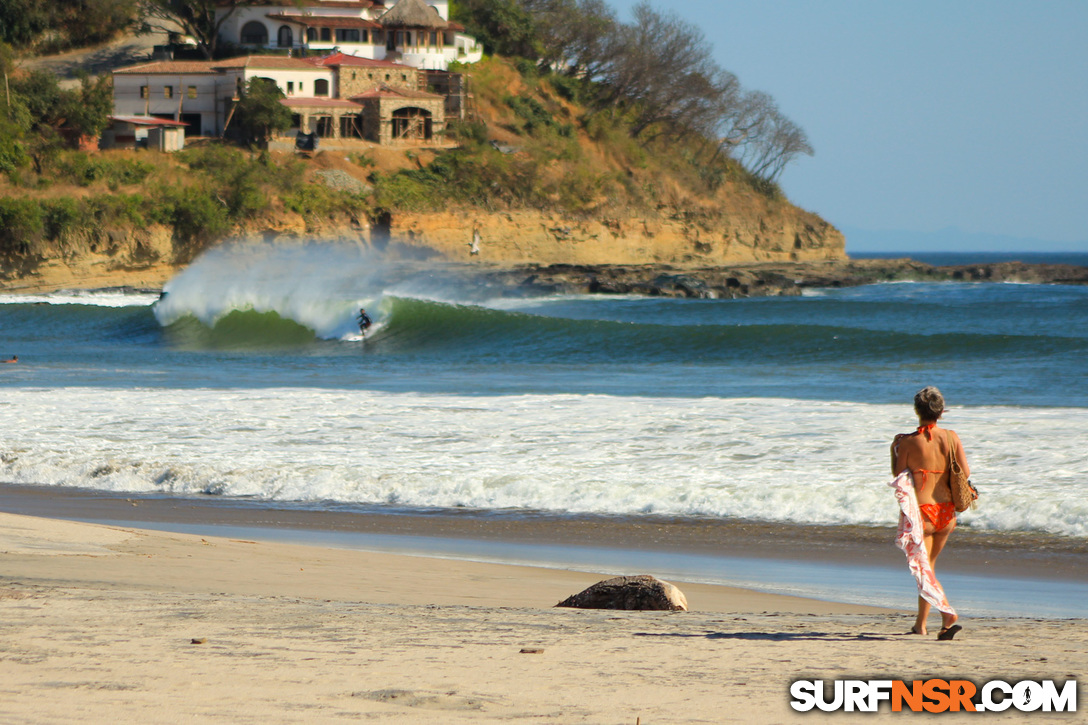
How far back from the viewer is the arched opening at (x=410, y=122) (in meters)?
57.6

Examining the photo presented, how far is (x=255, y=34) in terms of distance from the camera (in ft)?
196

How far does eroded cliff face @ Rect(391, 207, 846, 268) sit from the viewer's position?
55.0 meters

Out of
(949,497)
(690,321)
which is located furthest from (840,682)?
(690,321)

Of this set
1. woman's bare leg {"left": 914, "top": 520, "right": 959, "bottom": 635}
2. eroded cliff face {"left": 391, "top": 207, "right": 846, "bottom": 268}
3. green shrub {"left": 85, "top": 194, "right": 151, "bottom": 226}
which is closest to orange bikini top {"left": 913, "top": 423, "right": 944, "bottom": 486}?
woman's bare leg {"left": 914, "top": 520, "right": 959, "bottom": 635}

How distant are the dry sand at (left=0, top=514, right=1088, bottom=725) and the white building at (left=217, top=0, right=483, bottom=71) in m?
57.8

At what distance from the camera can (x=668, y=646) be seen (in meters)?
4.26

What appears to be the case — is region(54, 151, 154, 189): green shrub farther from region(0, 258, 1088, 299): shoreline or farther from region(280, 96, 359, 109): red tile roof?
region(280, 96, 359, 109): red tile roof

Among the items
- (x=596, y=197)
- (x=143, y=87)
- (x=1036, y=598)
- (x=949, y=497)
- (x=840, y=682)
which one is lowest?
(x=1036, y=598)

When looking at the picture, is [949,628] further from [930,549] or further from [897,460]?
[897,460]

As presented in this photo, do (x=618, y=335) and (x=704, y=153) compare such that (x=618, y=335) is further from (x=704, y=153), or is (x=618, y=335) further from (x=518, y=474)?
(x=704, y=153)

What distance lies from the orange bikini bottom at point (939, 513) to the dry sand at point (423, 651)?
0.50m

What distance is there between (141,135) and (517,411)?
4433 cm

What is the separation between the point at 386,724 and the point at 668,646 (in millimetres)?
1434

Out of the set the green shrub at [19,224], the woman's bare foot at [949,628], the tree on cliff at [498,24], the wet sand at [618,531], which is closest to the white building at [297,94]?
the green shrub at [19,224]
